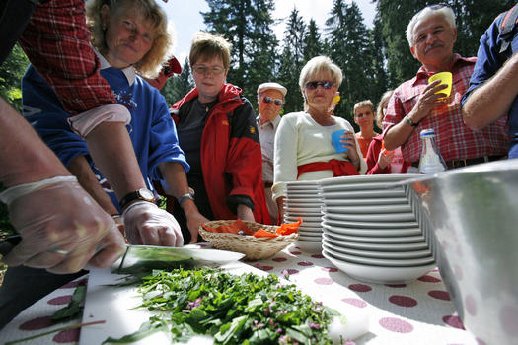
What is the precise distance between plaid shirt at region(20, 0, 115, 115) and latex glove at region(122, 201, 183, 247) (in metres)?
0.40

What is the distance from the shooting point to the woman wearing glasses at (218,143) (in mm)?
1965

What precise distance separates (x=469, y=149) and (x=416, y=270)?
135 centimetres

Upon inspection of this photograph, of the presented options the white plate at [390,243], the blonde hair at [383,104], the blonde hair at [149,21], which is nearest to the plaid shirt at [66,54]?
the blonde hair at [149,21]

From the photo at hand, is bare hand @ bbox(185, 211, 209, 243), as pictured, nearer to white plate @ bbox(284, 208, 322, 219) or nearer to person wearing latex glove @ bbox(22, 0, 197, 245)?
person wearing latex glove @ bbox(22, 0, 197, 245)

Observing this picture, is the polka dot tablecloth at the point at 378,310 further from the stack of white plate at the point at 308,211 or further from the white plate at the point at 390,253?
the stack of white plate at the point at 308,211

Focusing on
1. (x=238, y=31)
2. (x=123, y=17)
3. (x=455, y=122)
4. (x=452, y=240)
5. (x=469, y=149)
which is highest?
(x=238, y=31)

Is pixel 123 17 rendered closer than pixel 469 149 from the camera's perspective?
Yes

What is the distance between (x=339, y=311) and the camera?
0.51m

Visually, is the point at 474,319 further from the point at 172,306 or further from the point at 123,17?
the point at 123,17

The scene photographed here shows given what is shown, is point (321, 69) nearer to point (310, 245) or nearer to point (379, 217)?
point (310, 245)

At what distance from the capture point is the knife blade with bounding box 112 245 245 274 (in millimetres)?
717

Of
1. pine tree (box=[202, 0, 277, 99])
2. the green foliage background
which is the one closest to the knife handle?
the green foliage background

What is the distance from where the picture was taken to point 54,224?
474 mm

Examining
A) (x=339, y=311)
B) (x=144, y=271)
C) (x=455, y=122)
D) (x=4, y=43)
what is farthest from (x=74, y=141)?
(x=455, y=122)
